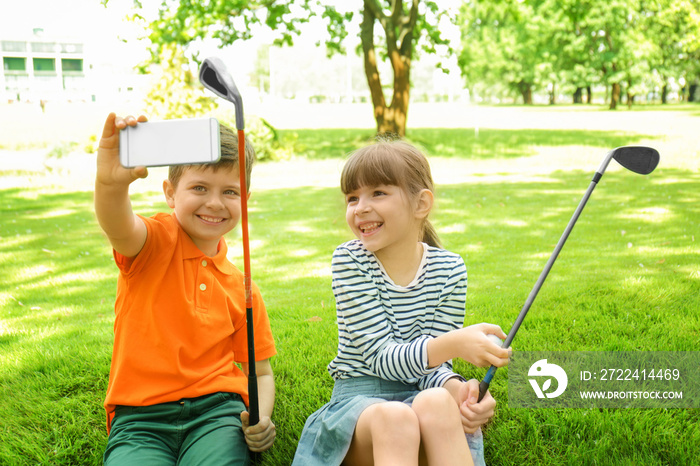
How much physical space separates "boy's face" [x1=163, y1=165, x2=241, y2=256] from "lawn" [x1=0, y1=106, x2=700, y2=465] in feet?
2.84

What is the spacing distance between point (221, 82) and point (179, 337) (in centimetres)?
90

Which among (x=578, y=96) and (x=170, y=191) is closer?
(x=170, y=191)

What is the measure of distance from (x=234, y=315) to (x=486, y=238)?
4014mm

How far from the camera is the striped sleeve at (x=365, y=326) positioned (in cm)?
203

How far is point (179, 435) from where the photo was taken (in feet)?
7.13

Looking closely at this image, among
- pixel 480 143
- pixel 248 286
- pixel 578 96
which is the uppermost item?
pixel 578 96

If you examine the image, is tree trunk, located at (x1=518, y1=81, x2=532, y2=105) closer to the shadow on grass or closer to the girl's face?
the shadow on grass

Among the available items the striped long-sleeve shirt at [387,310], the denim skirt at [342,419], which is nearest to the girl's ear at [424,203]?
the striped long-sleeve shirt at [387,310]

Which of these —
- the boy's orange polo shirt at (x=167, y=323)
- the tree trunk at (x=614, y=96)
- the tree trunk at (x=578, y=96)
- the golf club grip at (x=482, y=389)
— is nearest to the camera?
the golf club grip at (x=482, y=389)

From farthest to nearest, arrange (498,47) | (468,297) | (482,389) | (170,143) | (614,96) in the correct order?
(498,47) → (614,96) → (468,297) → (482,389) → (170,143)

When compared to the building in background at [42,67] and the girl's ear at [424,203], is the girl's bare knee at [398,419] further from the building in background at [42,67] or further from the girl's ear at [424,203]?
the building in background at [42,67]

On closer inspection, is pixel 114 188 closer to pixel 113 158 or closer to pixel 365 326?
pixel 113 158

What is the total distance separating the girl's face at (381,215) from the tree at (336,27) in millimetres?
12311

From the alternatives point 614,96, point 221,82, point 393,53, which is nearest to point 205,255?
point 221,82
